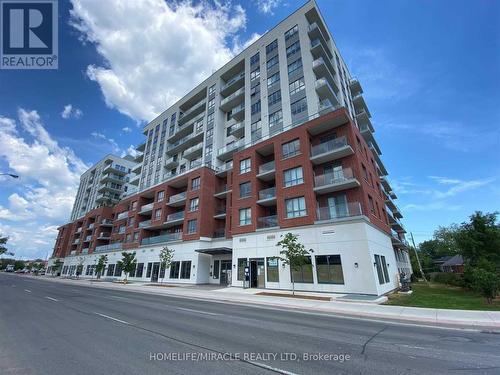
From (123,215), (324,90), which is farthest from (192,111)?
(324,90)

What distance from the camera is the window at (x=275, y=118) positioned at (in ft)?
106

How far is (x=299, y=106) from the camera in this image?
101 feet

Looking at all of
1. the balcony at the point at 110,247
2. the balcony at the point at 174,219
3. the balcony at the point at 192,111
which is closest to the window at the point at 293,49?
the balcony at the point at 192,111

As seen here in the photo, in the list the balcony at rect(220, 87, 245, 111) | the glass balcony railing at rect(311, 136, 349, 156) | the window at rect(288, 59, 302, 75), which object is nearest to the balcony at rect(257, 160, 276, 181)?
the glass balcony railing at rect(311, 136, 349, 156)

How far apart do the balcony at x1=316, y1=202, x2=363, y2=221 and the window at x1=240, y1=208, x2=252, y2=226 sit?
28.8 feet

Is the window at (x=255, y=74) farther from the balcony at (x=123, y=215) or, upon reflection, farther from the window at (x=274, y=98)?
the balcony at (x=123, y=215)

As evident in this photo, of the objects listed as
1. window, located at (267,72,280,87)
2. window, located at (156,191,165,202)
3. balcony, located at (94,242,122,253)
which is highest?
window, located at (267,72,280,87)

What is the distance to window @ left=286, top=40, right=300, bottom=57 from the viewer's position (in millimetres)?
34281

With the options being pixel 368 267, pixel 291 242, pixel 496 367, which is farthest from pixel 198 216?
pixel 496 367

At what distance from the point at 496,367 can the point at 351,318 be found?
6538mm

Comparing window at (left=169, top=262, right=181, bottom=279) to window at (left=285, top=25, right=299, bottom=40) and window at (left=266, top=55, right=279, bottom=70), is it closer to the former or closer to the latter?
window at (left=266, top=55, right=279, bottom=70)

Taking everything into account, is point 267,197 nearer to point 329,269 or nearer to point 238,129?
point 329,269

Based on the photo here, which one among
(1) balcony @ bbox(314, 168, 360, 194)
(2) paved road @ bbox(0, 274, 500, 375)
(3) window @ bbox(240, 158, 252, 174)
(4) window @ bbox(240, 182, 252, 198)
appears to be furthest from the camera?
(3) window @ bbox(240, 158, 252, 174)

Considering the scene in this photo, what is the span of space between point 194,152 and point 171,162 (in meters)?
7.29
